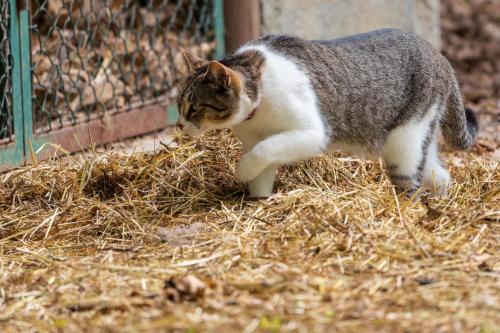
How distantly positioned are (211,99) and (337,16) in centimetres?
395

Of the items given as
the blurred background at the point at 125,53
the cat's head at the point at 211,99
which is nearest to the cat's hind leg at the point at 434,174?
the blurred background at the point at 125,53

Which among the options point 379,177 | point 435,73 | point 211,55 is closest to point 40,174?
point 379,177

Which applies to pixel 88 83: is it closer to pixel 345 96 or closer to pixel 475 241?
pixel 345 96

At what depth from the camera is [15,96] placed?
229 inches

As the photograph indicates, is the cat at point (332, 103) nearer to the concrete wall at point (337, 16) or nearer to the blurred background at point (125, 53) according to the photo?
the blurred background at point (125, 53)

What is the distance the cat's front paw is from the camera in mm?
4570

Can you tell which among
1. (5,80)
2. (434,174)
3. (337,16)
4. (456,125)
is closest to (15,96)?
(5,80)

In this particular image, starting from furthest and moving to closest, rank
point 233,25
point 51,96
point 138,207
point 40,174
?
point 233,25
point 51,96
point 40,174
point 138,207

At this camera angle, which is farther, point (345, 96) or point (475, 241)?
point (345, 96)

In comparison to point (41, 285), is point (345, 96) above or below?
above

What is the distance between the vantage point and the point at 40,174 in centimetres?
523

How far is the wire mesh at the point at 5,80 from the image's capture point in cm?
571

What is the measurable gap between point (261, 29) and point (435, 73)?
9.77ft

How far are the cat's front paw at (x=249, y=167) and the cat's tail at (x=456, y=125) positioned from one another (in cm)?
149
